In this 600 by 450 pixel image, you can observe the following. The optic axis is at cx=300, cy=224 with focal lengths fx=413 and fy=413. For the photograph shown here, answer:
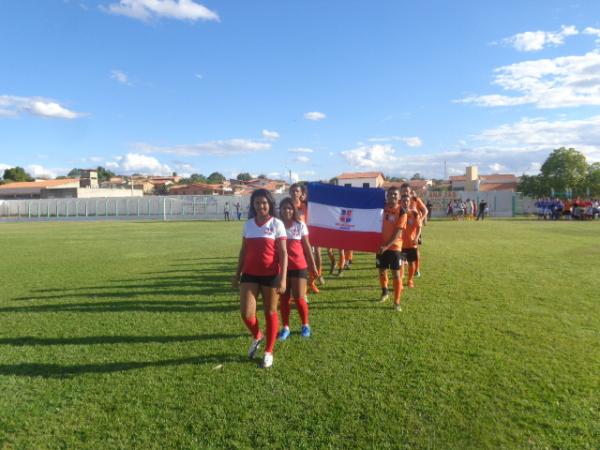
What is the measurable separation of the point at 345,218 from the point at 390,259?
1952 millimetres

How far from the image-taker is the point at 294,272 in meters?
5.27

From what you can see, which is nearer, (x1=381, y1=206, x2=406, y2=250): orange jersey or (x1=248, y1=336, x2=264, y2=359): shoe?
(x1=248, y1=336, x2=264, y2=359): shoe

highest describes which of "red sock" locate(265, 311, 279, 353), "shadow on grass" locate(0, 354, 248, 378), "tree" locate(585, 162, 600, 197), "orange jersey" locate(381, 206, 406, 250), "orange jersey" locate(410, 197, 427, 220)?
"tree" locate(585, 162, 600, 197)

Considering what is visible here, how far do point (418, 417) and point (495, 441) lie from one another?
581 millimetres

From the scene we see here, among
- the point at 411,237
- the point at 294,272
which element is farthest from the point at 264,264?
the point at 411,237

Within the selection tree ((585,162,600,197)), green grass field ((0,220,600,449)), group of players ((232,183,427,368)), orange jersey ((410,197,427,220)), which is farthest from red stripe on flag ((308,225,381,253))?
tree ((585,162,600,197))

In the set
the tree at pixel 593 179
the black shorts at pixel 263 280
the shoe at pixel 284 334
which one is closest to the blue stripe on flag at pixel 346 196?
the shoe at pixel 284 334

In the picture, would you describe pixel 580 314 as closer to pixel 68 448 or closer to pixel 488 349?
pixel 488 349

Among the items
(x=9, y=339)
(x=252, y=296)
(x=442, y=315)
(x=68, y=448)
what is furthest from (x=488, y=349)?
(x=9, y=339)

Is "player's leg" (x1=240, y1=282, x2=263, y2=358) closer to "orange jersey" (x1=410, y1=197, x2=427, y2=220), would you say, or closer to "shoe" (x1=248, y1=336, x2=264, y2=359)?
"shoe" (x1=248, y1=336, x2=264, y2=359)

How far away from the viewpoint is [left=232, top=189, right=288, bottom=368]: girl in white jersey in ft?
14.6

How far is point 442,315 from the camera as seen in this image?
6.09m

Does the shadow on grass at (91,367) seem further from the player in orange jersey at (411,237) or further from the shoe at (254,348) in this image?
the player in orange jersey at (411,237)

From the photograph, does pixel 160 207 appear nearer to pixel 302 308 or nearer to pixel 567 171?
pixel 302 308
